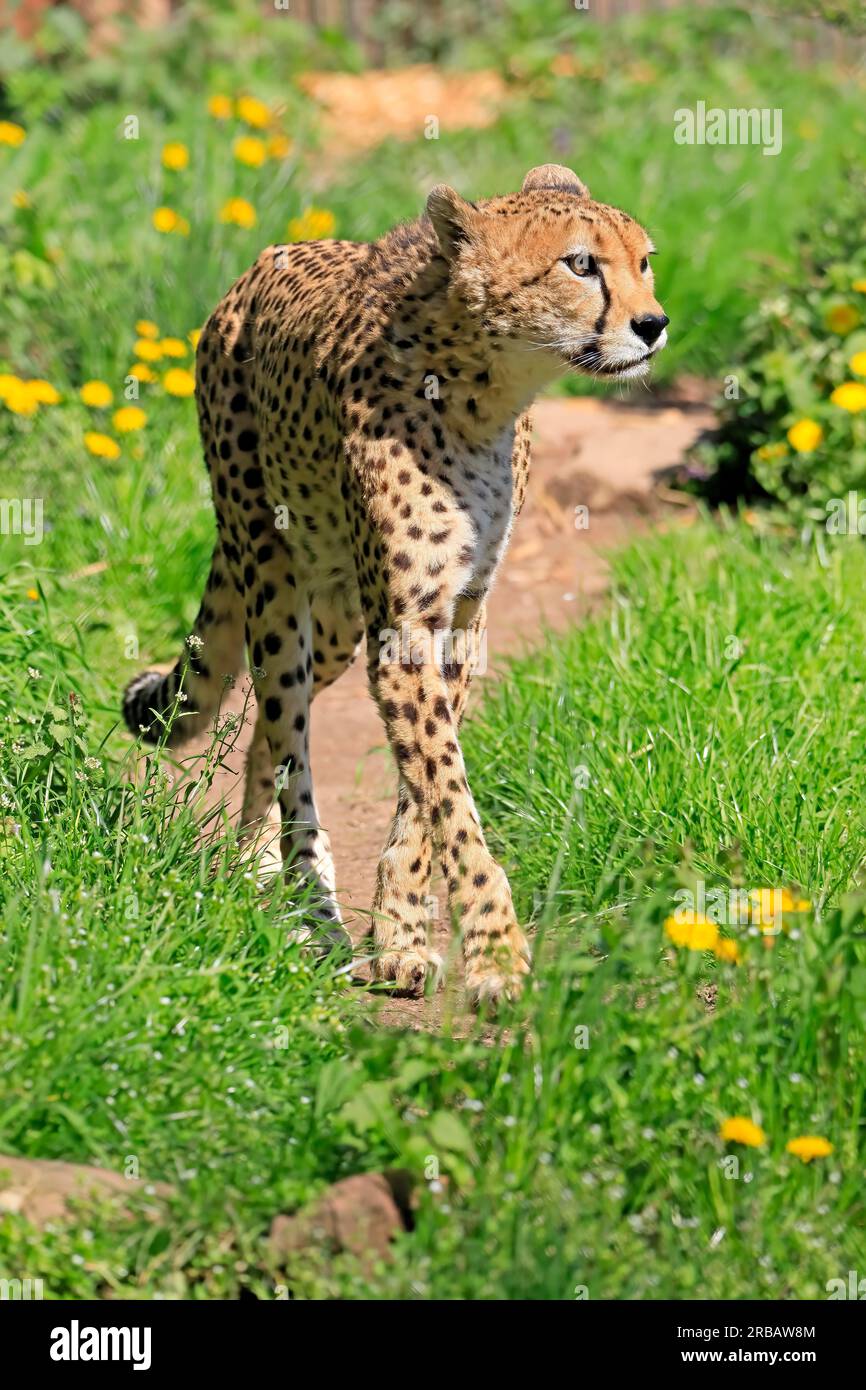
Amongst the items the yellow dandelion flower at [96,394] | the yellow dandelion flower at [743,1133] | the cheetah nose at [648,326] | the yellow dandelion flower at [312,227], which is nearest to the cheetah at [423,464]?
the cheetah nose at [648,326]

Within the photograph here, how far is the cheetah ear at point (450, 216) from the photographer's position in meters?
4.31

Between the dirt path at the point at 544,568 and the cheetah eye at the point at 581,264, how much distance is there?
1.78m

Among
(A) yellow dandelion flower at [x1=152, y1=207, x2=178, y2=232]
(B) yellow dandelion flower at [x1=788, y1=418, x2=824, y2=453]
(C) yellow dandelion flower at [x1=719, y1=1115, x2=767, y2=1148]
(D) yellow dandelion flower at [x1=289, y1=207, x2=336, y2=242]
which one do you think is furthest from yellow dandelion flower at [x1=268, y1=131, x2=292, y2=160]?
(C) yellow dandelion flower at [x1=719, y1=1115, x2=767, y2=1148]

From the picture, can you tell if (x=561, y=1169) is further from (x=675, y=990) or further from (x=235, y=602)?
(x=235, y=602)

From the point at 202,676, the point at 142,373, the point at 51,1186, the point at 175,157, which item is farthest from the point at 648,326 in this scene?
the point at 175,157

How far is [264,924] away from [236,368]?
177 centimetres

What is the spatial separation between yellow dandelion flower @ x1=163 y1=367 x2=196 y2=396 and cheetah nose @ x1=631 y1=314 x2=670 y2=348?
309 cm

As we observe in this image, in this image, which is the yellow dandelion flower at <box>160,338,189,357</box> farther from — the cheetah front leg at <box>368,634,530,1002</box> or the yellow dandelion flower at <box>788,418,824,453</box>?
the cheetah front leg at <box>368,634,530,1002</box>

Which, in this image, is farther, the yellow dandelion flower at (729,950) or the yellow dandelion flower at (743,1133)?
the yellow dandelion flower at (729,950)

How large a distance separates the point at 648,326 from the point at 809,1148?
1793mm

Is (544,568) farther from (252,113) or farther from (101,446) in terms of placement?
(252,113)

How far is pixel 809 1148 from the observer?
3260mm

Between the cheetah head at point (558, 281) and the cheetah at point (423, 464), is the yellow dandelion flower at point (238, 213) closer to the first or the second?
the cheetah at point (423, 464)

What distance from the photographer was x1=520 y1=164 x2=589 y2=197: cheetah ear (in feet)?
15.3
